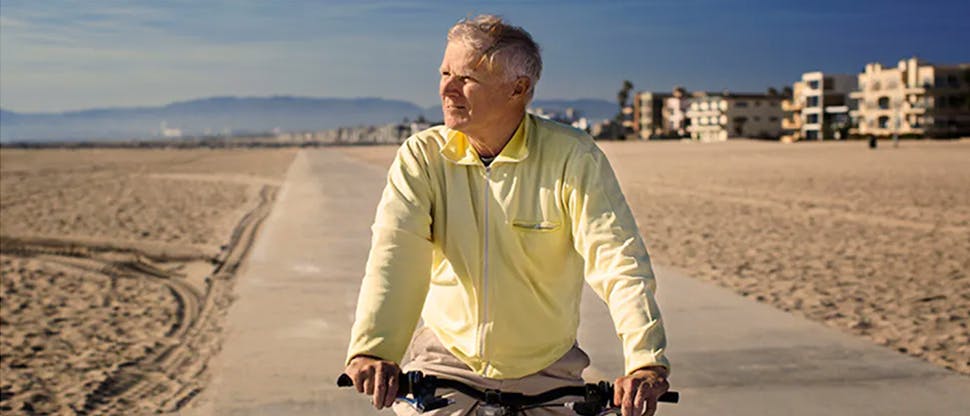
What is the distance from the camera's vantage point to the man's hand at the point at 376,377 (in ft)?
7.48

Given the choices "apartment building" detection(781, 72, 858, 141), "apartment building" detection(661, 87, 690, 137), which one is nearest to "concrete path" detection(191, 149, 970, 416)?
"apartment building" detection(781, 72, 858, 141)

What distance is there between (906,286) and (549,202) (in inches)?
344

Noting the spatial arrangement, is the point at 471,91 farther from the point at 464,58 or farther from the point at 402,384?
the point at 402,384

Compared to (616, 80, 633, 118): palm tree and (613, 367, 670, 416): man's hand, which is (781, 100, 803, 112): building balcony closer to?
(616, 80, 633, 118): palm tree

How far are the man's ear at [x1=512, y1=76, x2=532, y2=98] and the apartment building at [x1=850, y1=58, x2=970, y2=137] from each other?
4041 inches

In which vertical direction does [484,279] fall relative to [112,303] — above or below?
above

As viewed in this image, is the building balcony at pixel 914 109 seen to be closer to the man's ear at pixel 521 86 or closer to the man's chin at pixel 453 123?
the man's ear at pixel 521 86

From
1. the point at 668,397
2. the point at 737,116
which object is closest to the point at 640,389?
the point at 668,397

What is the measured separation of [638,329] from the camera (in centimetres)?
222

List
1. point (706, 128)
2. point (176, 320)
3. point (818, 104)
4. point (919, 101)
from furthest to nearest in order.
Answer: point (706, 128)
point (818, 104)
point (919, 101)
point (176, 320)

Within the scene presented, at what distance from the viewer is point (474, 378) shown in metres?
2.53

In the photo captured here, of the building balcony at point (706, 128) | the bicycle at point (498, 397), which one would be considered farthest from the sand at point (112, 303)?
the building balcony at point (706, 128)

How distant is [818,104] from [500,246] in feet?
439

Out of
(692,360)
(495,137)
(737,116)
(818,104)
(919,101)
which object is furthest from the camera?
(737,116)
